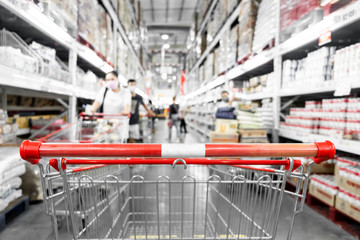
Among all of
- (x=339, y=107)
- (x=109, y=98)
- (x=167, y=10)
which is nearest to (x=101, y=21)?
(x=109, y=98)

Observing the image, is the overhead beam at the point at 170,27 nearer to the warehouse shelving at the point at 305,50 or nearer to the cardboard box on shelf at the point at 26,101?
the warehouse shelving at the point at 305,50

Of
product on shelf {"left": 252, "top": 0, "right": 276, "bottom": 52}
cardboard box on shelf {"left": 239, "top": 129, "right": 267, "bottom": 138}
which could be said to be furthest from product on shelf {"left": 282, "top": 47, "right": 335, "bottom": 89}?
cardboard box on shelf {"left": 239, "top": 129, "right": 267, "bottom": 138}

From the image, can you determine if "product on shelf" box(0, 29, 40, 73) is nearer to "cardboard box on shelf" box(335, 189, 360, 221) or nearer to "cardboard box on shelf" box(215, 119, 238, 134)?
"cardboard box on shelf" box(215, 119, 238, 134)

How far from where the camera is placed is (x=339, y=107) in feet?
7.17

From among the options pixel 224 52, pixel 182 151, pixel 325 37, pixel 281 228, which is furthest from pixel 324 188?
pixel 224 52

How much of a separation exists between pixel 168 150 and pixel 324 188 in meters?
2.22

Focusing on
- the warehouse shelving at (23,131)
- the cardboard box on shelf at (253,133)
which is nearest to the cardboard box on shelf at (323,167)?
the cardboard box on shelf at (253,133)

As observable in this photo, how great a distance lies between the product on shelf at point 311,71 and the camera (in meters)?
2.32

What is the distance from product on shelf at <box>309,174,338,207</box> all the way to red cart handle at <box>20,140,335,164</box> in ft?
5.86

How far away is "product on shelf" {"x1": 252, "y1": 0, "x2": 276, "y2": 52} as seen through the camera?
3.13 metres

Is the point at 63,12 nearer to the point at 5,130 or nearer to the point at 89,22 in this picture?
the point at 89,22

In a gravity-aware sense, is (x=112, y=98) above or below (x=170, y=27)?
below

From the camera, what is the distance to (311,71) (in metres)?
2.50

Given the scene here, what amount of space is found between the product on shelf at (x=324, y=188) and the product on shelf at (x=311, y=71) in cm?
97
